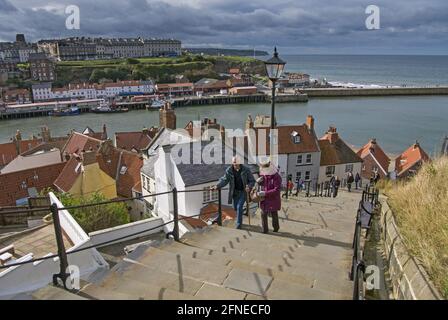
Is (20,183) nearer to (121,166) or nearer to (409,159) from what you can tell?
(121,166)

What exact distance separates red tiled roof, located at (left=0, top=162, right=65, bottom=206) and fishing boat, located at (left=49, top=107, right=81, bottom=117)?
60939 mm

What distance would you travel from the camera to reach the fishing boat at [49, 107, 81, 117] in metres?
77.8

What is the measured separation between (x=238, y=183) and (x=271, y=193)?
793 mm

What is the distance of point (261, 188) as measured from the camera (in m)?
6.28

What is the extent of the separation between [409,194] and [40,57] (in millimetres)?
130887

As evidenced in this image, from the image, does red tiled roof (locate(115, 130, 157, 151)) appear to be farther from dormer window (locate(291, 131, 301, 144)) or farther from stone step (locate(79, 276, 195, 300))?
stone step (locate(79, 276, 195, 300))

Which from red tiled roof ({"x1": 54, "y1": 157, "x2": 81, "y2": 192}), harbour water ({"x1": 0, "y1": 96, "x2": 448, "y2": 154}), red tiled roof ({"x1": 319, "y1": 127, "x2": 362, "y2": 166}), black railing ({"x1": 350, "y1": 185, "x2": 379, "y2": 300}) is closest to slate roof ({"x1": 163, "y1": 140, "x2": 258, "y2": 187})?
red tiled roof ({"x1": 54, "y1": 157, "x2": 81, "y2": 192})

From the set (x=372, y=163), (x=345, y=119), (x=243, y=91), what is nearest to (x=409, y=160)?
(x=372, y=163)

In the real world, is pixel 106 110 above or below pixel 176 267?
above

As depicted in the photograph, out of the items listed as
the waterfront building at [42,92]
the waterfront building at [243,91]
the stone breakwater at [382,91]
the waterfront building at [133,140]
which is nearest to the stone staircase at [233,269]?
the waterfront building at [133,140]

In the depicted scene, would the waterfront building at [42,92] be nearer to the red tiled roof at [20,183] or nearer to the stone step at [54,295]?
the red tiled roof at [20,183]

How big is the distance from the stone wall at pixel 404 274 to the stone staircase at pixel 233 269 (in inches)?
20.3

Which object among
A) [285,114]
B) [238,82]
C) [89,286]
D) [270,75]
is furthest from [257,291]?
[238,82]
